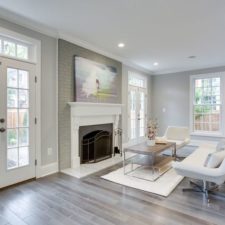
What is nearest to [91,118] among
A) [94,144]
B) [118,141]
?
[94,144]

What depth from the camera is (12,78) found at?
311cm

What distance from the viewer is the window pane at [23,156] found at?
3240 millimetres

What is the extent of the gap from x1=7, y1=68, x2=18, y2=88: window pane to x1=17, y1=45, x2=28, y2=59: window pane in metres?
0.38

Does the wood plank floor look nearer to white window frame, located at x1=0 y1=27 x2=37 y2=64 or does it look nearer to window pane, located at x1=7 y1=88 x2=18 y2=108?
window pane, located at x1=7 y1=88 x2=18 y2=108

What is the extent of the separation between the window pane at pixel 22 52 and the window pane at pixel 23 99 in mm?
644

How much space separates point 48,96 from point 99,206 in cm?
226

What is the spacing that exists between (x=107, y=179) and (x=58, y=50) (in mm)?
2732

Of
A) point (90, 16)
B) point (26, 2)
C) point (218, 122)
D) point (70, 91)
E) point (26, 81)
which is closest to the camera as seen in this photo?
point (26, 2)

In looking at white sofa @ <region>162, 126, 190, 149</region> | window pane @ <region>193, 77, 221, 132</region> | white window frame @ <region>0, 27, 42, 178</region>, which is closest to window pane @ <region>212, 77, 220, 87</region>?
window pane @ <region>193, 77, 221, 132</region>

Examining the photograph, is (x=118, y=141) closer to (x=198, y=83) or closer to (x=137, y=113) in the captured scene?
(x=137, y=113)

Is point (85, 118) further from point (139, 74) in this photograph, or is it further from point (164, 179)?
point (139, 74)

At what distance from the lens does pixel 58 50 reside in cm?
383

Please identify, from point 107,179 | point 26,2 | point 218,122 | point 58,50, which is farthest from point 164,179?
point 218,122

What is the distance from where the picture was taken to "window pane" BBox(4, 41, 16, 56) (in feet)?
10.3
